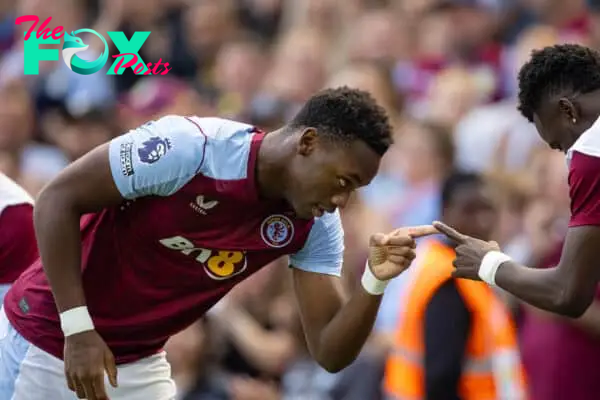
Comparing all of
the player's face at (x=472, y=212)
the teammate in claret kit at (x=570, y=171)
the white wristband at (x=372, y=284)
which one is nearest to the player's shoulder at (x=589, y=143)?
the teammate in claret kit at (x=570, y=171)

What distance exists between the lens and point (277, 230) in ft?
17.7

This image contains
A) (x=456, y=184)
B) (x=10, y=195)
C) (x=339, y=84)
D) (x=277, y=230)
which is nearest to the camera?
(x=277, y=230)

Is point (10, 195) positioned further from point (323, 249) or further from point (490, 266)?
point (490, 266)

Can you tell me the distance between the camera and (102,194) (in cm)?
513

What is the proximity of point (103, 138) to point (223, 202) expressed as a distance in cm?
421

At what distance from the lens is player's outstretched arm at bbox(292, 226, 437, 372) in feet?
17.3

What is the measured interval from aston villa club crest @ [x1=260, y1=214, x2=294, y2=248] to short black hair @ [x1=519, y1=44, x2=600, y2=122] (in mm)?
971

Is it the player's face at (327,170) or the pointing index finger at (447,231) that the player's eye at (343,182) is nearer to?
the player's face at (327,170)

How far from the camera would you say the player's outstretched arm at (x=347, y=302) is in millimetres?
5273

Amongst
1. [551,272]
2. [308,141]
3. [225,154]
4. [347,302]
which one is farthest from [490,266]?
[225,154]

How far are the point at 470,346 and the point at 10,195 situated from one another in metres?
2.40

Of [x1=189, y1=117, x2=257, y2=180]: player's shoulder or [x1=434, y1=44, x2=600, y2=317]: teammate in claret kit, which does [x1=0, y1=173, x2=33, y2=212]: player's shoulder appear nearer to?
[x1=189, y1=117, x2=257, y2=180]: player's shoulder

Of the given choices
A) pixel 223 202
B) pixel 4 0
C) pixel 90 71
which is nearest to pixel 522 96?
pixel 223 202

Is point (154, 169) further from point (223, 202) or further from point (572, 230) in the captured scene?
point (572, 230)
